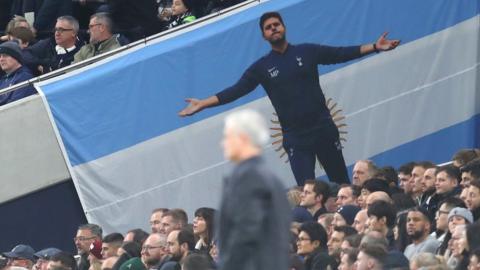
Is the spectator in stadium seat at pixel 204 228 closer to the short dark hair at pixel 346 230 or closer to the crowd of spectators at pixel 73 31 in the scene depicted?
the short dark hair at pixel 346 230

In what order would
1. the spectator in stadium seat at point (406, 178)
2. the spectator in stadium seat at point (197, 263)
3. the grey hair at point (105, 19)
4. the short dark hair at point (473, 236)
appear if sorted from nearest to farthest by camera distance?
the short dark hair at point (473, 236) → the spectator in stadium seat at point (197, 263) → the spectator in stadium seat at point (406, 178) → the grey hair at point (105, 19)

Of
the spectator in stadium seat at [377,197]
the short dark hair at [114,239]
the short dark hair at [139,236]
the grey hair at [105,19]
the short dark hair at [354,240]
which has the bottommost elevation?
the short dark hair at [354,240]

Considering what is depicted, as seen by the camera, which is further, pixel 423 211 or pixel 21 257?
pixel 21 257

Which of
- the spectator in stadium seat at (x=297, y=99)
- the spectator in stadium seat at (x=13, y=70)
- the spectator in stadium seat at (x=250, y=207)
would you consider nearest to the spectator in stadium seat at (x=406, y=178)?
the spectator in stadium seat at (x=297, y=99)

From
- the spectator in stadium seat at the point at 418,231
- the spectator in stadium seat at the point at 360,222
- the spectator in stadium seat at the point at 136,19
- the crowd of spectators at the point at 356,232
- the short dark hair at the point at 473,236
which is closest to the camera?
the short dark hair at the point at 473,236

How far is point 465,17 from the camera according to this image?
726 inches

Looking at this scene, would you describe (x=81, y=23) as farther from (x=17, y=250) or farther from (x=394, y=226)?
(x=394, y=226)

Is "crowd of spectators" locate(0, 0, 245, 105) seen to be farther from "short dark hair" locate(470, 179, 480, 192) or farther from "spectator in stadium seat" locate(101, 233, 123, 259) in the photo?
"short dark hair" locate(470, 179, 480, 192)

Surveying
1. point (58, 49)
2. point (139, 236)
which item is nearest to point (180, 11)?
point (58, 49)

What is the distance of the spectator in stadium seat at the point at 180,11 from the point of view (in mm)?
18750

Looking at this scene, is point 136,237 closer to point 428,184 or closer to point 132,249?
point 132,249

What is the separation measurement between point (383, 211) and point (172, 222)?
262 cm

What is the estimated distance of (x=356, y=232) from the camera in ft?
44.5

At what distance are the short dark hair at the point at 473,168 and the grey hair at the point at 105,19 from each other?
5.02 meters
